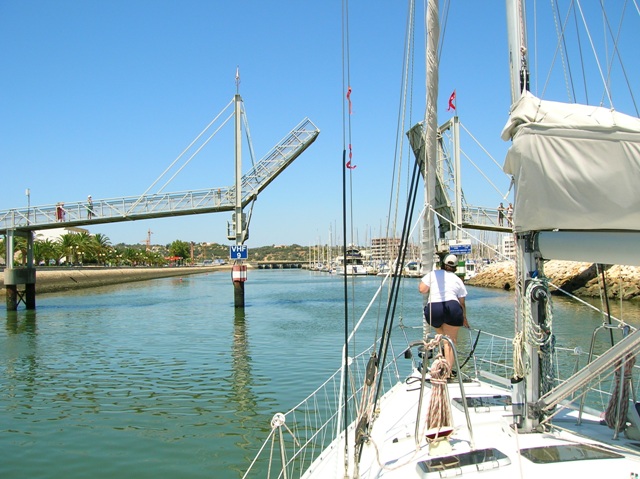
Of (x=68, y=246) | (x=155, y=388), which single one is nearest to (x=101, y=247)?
(x=68, y=246)

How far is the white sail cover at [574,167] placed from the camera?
4418 millimetres

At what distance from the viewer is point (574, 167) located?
14.9 ft

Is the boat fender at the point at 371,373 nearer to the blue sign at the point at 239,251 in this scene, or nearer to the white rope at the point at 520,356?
the white rope at the point at 520,356

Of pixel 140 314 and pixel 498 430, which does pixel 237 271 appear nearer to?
pixel 140 314

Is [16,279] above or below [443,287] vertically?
below

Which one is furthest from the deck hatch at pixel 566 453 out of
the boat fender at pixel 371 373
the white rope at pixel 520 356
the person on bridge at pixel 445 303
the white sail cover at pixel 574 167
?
the person on bridge at pixel 445 303

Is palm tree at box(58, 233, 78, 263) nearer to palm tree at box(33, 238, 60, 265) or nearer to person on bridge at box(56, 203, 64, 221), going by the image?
palm tree at box(33, 238, 60, 265)

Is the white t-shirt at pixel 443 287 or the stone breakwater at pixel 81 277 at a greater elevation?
the white t-shirt at pixel 443 287

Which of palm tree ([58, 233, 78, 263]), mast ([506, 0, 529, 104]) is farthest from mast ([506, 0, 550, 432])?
palm tree ([58, 233, 78, 263])

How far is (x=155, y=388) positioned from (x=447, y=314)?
8.47 meters

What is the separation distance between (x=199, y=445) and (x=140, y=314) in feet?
79.6

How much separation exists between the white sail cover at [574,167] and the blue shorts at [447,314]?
1.92 meters

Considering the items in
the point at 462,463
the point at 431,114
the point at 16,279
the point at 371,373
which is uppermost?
the point at 431,114

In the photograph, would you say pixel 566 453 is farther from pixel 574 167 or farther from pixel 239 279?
pixel 239 279
